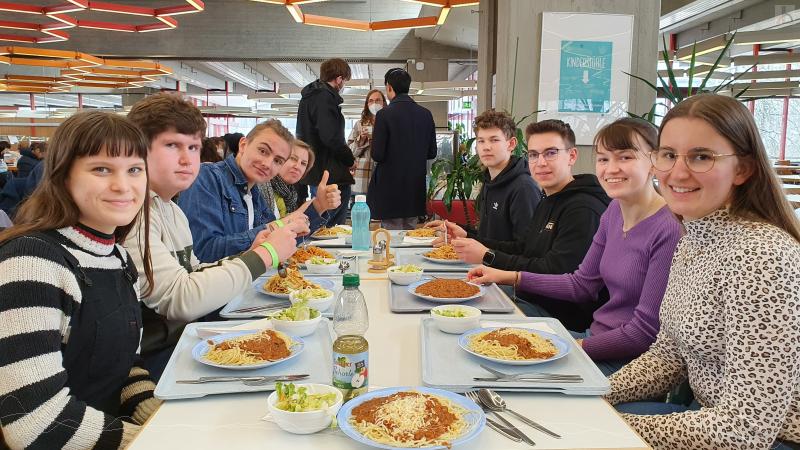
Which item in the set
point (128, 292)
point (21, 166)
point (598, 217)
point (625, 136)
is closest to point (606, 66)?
point (598, 217)

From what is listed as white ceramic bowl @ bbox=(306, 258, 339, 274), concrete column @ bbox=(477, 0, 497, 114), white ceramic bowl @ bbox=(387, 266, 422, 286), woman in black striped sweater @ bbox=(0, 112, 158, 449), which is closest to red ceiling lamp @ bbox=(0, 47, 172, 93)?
concrete column @ bbox=(477, 0, 497, 114)

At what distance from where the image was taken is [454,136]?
7238mm

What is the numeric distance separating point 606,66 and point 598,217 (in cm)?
291

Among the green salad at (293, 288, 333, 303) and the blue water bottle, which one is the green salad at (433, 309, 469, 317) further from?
the blue water bottle

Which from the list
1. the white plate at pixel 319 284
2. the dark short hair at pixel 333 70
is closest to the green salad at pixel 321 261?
the white plate at pixel 319 284

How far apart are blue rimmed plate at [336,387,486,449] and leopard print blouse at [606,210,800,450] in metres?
0.51

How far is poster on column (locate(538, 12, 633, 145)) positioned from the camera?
5195 millimetres

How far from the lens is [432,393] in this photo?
1.31 meters

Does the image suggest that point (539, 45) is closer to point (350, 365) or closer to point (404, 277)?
point (404, 277)

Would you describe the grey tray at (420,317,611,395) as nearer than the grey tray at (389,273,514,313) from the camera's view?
Yes

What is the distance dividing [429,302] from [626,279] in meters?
0.70

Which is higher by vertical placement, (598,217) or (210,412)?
(598,217)

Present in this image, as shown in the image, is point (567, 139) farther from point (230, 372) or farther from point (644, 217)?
point (230, 372)

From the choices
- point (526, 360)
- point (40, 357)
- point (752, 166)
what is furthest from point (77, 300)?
point (752, 166)
